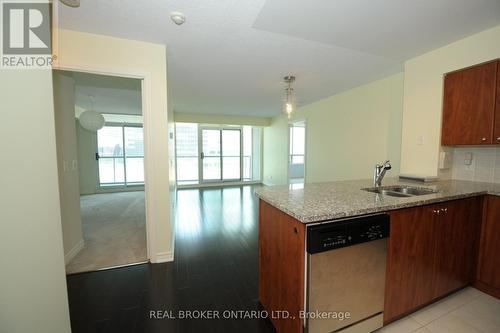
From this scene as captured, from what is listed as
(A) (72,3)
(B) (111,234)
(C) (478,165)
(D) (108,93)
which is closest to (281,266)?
(A) (72,3)

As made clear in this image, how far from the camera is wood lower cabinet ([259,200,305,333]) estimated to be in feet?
3.76

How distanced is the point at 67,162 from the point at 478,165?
4770 millimetres

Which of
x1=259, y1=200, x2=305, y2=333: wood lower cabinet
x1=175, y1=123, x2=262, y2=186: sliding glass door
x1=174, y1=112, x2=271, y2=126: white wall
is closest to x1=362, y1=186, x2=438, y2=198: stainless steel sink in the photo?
x1=259, y1=200, x2=305, y2=333: wood lower cabinet

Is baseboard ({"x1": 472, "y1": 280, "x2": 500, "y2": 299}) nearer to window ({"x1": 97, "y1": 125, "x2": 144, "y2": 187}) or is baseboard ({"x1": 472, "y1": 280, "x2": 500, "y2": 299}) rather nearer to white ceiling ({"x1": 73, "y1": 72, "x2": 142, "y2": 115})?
white ceiling ({"x1": 73, "y1": 72, "x2": 142, "y2": 115})

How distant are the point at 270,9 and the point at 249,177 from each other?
6598mm

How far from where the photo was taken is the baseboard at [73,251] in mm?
2289

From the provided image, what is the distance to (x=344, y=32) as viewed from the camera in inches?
74.8

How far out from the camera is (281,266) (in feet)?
4.35

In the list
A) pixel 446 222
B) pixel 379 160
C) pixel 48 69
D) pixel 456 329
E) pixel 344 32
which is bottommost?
pixel 456 329

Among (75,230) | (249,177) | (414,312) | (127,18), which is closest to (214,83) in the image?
(127,18)

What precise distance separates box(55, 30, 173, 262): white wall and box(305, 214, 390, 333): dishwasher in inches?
70.3

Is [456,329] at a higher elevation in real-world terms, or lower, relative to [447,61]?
lower

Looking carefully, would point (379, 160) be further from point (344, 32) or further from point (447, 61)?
point (344, 32)

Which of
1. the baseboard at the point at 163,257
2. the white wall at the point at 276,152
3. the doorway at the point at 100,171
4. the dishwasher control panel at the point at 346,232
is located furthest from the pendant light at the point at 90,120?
the dishwasher control panel at the point at 346,232
